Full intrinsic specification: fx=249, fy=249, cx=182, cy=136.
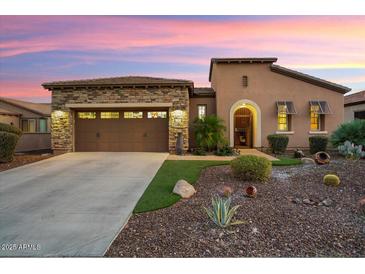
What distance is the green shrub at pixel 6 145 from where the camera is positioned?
10.7 meters

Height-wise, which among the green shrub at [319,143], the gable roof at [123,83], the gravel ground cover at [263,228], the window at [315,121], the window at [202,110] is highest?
the gable roof at [123,83]

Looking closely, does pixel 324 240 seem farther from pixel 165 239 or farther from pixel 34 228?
pixel 34 228

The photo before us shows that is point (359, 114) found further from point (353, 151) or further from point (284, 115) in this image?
point (353, 151)

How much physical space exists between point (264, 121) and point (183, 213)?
40.1 ft

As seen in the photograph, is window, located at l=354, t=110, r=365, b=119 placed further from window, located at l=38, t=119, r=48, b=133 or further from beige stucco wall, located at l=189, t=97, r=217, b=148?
window, located at l=38, t=119, r=48, b=133

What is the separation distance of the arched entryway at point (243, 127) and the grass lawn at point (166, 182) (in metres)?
7.14

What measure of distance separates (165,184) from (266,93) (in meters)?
11.2

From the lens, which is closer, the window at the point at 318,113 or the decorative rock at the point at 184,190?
the decorative rock at the point at 184,190

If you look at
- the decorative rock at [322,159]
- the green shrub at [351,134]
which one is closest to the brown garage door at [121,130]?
the decorative rock at [322,159]

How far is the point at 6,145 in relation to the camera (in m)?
10.8

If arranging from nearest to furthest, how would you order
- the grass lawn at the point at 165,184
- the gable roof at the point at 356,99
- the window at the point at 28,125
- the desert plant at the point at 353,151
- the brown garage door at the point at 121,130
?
the grass lawn at the point at 165,184 < the desert plant at the point at 353,151 < the brown garage door at the point at 121,130 < the window at the point at 28,125 < the gable roof at the point at 356,99

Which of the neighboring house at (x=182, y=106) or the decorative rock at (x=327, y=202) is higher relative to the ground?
the neighboring house at (x=182, y=106)

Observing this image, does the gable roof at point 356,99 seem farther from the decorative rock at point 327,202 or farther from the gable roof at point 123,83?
the decorative rock at point 327,202
